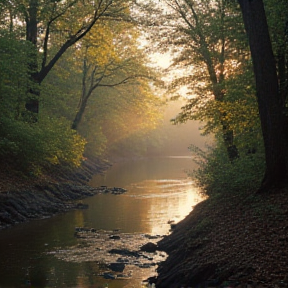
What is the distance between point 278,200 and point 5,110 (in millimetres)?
13504

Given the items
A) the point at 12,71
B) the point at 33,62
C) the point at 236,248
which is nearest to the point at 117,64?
the point at 33,62

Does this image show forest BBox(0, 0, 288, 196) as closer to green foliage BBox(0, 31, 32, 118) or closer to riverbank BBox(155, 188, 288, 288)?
green foliage BBox(0, 31, 32, 118)

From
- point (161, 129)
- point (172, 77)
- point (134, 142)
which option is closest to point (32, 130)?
point (172, 77)

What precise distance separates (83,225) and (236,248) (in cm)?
996

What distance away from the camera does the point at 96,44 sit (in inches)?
1060

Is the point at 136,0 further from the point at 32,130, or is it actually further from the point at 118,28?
the point at 32,130

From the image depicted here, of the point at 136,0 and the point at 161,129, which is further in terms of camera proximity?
the point at 161,129

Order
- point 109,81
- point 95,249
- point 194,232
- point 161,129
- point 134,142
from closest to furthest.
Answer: point 194,232 < point 95,249 < point 109,81 < point 134,142 < point 161,129

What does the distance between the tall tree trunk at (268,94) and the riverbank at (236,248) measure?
828mm

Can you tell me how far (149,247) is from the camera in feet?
47.0

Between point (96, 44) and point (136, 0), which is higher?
point (136, 0)

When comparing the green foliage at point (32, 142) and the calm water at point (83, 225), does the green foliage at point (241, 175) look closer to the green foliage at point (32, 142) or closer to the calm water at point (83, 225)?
the calm water at point (83, 225)

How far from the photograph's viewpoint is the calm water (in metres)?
11.3

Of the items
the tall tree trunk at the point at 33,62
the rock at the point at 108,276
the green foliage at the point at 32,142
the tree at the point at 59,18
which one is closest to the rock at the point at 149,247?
the rock at the point at 108,276
